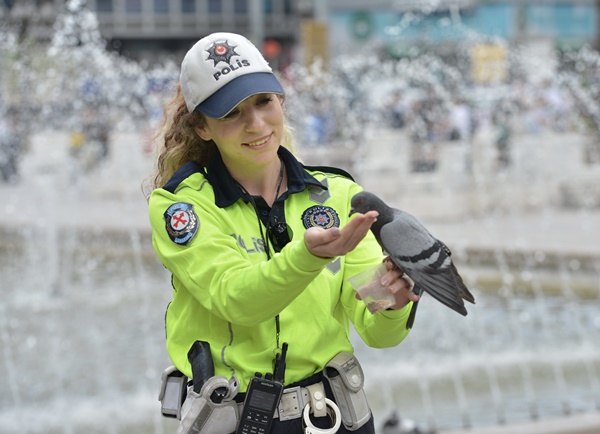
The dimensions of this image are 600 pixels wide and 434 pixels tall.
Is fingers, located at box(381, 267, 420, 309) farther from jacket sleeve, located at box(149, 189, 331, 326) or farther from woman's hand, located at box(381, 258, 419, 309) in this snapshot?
jacket sleeve, located at box(149, 189, 331, 326)

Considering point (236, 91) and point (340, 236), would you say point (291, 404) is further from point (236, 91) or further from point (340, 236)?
point (236, 91)

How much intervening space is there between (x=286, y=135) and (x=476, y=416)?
3.73 m

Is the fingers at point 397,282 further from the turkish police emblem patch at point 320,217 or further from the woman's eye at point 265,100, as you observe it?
the woman's eye at point 265,100

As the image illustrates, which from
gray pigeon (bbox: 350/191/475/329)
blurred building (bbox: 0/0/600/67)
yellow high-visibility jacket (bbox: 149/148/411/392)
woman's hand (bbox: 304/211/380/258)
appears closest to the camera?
woman's hand (bbox: 304/211/380/258)

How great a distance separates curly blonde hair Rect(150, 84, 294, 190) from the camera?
7.89 feet

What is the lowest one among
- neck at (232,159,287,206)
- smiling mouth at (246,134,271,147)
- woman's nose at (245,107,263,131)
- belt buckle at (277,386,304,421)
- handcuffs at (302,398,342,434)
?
handcuffs at (302,398,342,434)

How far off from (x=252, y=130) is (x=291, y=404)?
23.9 inches

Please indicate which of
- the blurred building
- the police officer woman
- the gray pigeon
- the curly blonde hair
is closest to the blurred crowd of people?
the curly blonde hair

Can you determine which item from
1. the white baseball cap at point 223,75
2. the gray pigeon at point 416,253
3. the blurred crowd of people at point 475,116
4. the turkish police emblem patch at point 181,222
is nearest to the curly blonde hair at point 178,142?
the white baseball cap at point 223,75

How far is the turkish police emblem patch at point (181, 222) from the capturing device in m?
2.20

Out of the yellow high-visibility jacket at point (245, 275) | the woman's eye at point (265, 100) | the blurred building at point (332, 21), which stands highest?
the woman's eye at point (265, 100)

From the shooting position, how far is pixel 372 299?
2.15m

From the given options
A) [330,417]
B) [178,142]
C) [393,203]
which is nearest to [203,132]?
[178,142]

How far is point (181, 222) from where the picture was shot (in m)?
2.21
